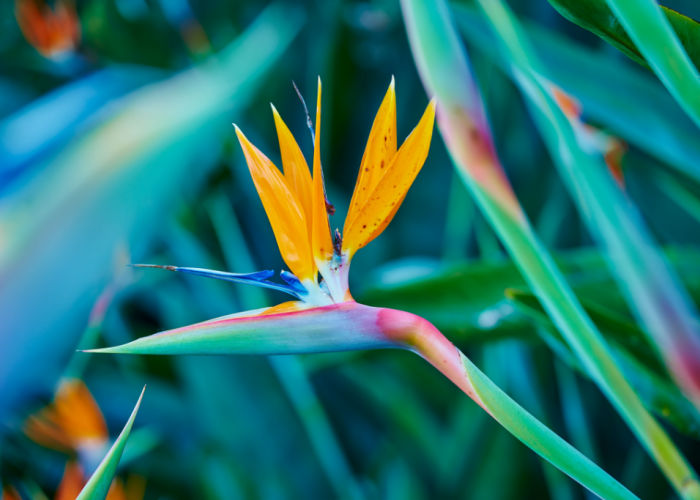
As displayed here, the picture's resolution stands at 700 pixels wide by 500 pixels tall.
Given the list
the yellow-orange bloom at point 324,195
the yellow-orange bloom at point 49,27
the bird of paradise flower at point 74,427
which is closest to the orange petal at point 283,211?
the yellow-orange bloom at point 324,195

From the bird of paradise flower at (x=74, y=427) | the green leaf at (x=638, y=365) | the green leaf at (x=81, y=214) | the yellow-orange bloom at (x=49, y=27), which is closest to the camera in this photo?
the green leaf at (x=81, y=214)

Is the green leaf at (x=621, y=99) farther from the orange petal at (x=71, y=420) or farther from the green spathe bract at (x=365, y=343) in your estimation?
the orange petal at (x=71, y=420)

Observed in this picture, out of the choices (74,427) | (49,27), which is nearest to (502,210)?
(74,427)

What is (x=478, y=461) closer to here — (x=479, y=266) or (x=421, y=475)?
(x=421, y=475)

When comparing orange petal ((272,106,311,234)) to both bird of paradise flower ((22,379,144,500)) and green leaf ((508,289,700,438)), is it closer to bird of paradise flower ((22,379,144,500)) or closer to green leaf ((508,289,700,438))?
green leaf ((508,289,700,438))

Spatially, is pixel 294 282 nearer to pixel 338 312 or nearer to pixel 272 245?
pixel 338 312

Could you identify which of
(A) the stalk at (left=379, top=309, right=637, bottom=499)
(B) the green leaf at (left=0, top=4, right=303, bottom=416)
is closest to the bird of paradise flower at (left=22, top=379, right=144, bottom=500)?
(B) the green leaf at (left=0, top=4, right=303, bottom=416)
